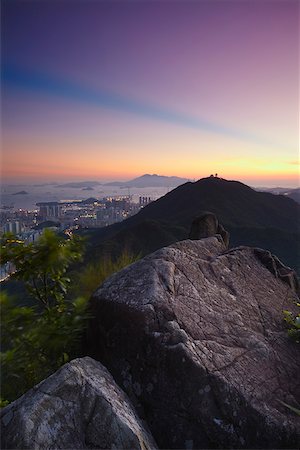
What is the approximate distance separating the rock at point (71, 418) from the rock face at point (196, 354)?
456 millimetres

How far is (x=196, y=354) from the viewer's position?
372 centimetres

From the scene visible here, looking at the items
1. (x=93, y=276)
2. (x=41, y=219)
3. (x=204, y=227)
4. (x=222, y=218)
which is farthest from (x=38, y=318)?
(x=222, y=218)

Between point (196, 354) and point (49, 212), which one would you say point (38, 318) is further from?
point (49, 212)

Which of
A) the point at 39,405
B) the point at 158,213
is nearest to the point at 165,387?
the point at 39,405

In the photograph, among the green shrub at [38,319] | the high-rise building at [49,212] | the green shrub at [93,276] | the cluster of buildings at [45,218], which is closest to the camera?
the green shrub at [38,319]

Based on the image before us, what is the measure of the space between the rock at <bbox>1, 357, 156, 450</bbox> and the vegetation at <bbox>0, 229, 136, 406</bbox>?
0.29 metres

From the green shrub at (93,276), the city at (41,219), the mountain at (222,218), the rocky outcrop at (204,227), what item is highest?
the city at (41,219)

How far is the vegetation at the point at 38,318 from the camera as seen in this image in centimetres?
306

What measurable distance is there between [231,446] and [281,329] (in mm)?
1651

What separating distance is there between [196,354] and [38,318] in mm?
1535

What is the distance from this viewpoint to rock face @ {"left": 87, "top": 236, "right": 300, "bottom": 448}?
3.53 meters

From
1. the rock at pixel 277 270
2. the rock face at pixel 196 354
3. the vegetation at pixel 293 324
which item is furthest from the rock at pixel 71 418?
the rock at pixel 277 270

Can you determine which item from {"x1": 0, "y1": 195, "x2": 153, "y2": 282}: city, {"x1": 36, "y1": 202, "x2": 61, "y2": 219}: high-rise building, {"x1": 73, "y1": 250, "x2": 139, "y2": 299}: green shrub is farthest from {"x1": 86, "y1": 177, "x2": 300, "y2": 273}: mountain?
{"x1": 73, "y1": 250, "x2": 139, "y2": 299}: green shrub

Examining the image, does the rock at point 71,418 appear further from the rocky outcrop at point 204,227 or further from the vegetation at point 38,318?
the rocky outcrop at point 204,227
